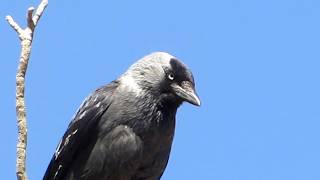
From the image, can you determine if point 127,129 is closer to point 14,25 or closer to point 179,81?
point 179,81

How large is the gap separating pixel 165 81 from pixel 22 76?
2.42 m

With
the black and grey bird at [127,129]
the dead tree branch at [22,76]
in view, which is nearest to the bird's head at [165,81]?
the black and grey bird at [127,129]

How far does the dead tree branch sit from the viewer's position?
5.48m

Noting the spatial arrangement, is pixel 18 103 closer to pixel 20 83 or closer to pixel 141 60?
pixel 20 83

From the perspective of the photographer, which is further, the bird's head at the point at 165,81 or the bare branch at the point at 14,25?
the bird's head at the point at 165,81

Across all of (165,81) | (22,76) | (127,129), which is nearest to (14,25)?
(22,76)

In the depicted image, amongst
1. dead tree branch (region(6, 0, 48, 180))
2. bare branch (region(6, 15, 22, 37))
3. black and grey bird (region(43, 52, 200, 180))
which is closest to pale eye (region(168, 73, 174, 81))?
black and grey bird (region(43, 52, 200, 180))

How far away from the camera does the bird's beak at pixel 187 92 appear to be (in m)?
7.57

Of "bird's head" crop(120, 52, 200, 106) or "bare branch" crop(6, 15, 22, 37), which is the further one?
"bird's head" crop(120, 52, 200, 106)

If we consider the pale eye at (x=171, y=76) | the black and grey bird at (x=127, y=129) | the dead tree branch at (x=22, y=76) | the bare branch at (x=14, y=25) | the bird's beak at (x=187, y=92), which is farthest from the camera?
the pale eye at (x=171, y=76)

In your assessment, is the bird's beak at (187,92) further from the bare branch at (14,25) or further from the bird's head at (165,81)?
the bare branch at (14,25)

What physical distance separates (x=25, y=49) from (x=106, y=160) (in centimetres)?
211

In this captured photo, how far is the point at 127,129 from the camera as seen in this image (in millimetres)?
7426

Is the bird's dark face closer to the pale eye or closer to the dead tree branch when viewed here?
the pale eye
